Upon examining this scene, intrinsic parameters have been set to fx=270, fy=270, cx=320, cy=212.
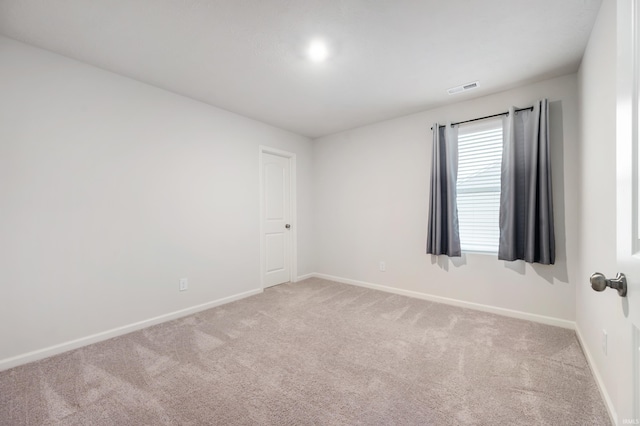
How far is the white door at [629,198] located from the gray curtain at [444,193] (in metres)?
2.44

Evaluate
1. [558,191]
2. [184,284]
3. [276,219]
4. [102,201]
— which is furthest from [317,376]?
[558,191]

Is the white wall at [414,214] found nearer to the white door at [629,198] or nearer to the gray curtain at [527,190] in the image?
the gray curtain at [527,190]

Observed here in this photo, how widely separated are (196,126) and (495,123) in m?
3.34

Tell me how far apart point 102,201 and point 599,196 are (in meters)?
3.83

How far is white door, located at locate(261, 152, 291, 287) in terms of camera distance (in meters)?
3.98

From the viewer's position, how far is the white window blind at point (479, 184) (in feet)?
9.68

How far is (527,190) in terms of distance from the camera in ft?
8.77

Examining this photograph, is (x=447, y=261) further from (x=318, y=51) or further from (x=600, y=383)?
(x=318, y=51)

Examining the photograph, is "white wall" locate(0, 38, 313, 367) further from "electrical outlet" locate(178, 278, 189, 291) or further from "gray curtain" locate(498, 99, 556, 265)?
"gray curtain" locate(498, 99, 556, 265)

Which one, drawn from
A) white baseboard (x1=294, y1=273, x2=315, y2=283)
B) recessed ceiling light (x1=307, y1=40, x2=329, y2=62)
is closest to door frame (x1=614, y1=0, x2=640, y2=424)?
recessed ceiling light (x1=307, y1=40, x2=329, y2=62)

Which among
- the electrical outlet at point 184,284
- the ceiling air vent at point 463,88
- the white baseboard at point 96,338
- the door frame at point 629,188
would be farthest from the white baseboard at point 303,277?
the door frame at point 629,188

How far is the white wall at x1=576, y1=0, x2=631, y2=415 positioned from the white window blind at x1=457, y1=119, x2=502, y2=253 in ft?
2.32

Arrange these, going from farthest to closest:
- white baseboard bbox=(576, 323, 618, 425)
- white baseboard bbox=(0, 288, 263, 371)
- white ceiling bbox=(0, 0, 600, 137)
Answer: white baseboard bbox=(0, 288, 263, 371), white ceiling bbox=(0, 0, 600, 137), white baseboard bbox=(576, 323, 618, 425)

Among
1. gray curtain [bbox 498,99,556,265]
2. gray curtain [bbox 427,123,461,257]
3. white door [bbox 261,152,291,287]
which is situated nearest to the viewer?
gray curtain [bbox 498,99,556,265]
